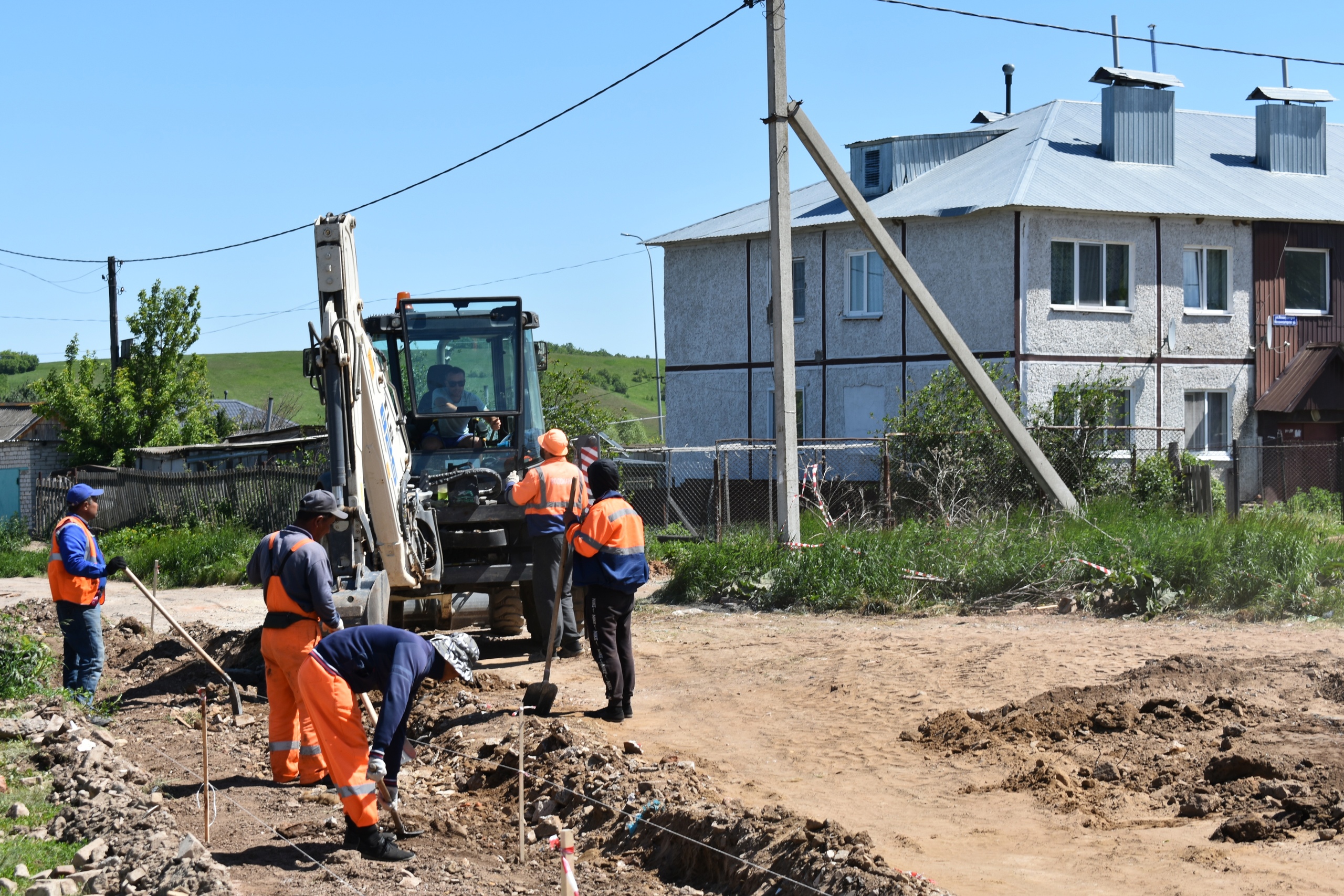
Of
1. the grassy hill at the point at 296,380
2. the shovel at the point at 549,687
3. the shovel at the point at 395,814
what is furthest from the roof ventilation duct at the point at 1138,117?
the grassy hill at the point at 296,380

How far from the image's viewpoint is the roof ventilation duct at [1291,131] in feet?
97.0

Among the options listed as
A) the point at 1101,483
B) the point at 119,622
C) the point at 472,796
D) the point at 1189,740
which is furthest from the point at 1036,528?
the point at 119,622

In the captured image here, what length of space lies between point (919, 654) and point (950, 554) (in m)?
3.60

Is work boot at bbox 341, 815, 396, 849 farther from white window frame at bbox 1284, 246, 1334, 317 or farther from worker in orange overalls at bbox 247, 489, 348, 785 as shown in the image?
white window frame at bbox 1284, 246, 1334, 317

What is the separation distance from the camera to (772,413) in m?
29.0

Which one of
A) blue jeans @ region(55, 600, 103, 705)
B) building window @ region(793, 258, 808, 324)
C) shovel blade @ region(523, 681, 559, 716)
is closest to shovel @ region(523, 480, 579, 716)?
shovel blade @ region(523, 681, 559, 716)

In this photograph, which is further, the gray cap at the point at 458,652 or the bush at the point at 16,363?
the bush at the point at 16,363

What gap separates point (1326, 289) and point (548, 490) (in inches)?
882

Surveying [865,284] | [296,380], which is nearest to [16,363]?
[296,380]

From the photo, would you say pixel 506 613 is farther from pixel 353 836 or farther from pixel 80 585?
pixel 353 836

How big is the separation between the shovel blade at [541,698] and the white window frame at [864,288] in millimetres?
18953

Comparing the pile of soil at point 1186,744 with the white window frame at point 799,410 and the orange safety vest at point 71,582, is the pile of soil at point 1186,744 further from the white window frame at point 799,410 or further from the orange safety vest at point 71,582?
the white window frame at point 799,410

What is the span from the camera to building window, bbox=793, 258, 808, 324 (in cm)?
2844

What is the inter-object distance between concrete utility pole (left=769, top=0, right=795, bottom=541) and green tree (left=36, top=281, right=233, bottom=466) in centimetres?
2071
